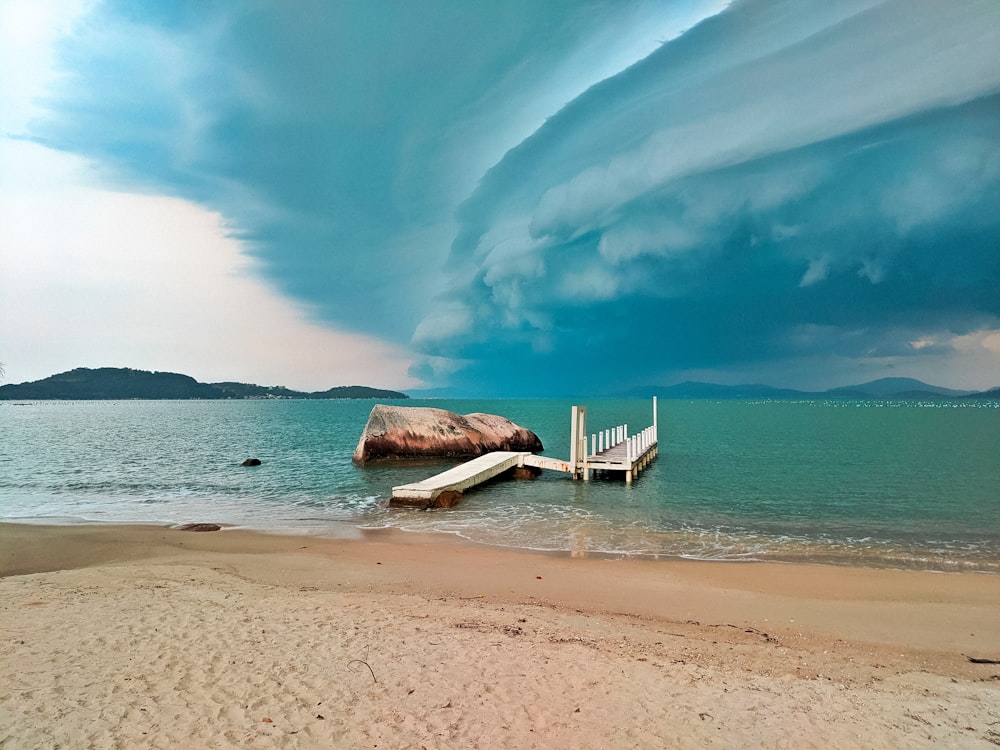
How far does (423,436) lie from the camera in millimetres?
29891

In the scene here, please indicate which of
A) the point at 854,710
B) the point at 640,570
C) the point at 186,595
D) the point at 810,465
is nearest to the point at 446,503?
the point at 640,570

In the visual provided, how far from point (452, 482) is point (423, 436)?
10432mm

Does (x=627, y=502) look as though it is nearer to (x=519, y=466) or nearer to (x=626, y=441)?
(x=519, y=466)

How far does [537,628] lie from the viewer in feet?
23.5

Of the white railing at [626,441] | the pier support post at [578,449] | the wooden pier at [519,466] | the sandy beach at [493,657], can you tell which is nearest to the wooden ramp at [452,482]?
the wooden pier at [519,466]

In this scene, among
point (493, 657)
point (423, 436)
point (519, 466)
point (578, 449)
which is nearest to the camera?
point (493, 657)

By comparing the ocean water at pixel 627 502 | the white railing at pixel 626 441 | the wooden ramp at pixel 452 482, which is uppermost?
the white railing at pixel 626 441

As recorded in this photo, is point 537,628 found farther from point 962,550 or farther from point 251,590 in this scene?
point 962,550

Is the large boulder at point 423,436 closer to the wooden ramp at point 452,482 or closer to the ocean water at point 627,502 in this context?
the ocean water at point 627,502

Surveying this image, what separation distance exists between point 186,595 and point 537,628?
17.8 ft

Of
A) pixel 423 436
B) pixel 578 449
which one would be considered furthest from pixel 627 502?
pixel 423 436

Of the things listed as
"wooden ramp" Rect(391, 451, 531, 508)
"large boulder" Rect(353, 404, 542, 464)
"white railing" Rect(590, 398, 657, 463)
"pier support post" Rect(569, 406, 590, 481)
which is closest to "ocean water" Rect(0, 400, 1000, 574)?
"wooden ramp" Rect(391, 451, 531, 508)

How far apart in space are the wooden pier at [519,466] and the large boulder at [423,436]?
4890mm

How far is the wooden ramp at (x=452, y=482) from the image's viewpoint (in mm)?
18031
